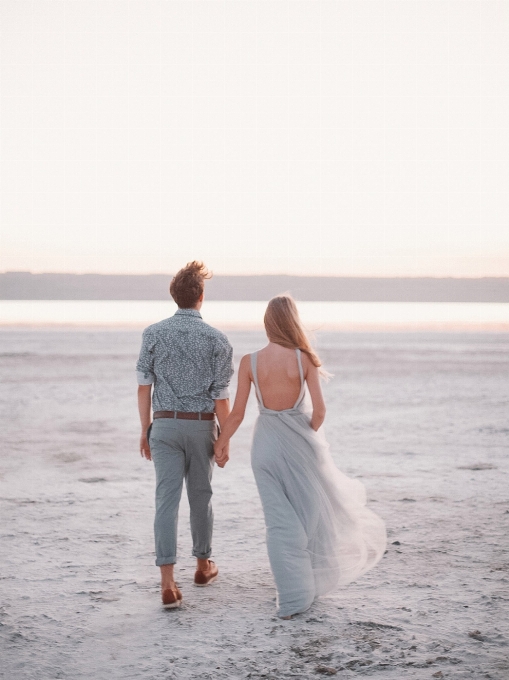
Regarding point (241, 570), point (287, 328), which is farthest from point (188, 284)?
point (241, 570)

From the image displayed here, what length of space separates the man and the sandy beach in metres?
0.56

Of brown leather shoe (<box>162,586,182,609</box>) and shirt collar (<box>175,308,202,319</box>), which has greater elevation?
shirt collar (<box>175,308,202,319</box>)

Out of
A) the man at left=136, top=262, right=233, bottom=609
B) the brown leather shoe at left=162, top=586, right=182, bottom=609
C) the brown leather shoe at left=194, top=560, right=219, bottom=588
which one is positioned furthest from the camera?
the brown leather shoe at left=194, top=560, right=219, bottom=588

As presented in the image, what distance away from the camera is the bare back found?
15.2 ft

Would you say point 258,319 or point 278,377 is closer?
point 278,377

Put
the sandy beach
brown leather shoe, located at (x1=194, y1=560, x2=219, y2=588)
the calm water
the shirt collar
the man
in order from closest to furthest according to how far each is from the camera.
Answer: the sandy beach
the man
the shirt collar
brown leather shoe, located at (x1=194, y1=560, x2=219, y2=588)
the calm water

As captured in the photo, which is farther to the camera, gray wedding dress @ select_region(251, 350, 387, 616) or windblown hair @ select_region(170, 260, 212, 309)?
windblown hair @ select_region(170, 260, 212, 309)

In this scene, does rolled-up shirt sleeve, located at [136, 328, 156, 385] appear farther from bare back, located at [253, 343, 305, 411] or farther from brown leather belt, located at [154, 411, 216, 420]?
bare back, located at [253, 343, 305, 411]

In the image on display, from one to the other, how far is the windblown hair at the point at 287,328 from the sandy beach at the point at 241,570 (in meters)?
1.69

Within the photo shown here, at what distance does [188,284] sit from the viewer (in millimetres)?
4688

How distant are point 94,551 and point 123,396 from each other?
9.89m

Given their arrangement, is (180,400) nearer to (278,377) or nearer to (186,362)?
(186,362)

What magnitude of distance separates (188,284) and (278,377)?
85cm

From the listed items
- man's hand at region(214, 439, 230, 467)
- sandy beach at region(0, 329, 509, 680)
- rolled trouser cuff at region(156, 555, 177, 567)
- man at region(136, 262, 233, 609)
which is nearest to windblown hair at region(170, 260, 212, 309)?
man at region(136, 262, 233, 609)
